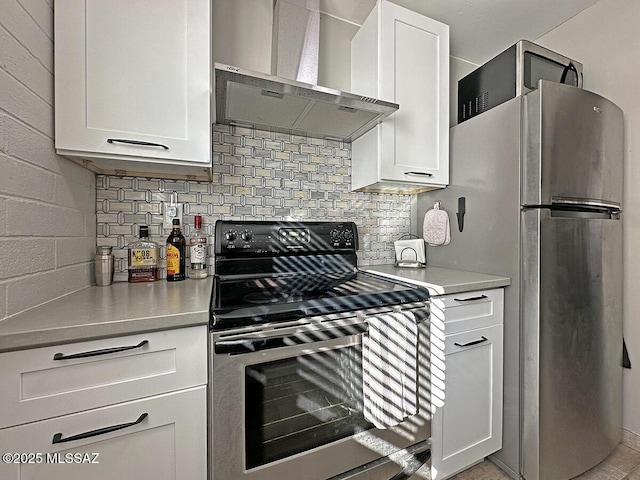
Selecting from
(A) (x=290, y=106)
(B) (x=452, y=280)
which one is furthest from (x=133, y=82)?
(B) (x=452, y=280)

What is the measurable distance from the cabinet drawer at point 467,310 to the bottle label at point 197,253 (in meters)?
1.13

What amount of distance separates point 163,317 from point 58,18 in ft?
3.71

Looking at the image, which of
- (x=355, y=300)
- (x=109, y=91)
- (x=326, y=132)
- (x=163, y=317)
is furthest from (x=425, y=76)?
(x=163, y=317)

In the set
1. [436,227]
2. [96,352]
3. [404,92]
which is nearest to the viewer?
[96,352]

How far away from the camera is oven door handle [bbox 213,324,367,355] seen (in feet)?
2.94

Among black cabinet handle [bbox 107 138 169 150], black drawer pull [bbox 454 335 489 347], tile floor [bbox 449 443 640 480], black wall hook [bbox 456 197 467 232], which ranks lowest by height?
tile floor [bbox 449 443 640 480]

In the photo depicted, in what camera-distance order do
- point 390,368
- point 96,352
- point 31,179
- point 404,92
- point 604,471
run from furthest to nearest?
point 404,92 < point 604,471 < point 390,368 < point 31,179 < point 96,352

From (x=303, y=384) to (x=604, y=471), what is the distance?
1.75m

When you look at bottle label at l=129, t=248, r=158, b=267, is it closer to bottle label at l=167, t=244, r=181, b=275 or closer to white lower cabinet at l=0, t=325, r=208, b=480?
bottle label at l=167, t=244, r=181, b=275

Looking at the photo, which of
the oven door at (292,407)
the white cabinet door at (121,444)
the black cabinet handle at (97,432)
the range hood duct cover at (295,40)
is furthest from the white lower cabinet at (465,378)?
the range hood duct cover at (295,40)

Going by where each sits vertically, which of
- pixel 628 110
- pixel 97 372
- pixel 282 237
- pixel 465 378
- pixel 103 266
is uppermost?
pixel 628 110

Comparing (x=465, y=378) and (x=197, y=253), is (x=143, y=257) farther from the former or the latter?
(x=465, y=378)

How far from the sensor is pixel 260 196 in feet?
5.54

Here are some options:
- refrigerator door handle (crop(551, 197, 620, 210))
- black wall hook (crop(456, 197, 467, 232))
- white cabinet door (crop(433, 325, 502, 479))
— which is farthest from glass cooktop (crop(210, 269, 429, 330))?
refrigerator door handle (crop(551, 197, 620, 210))
